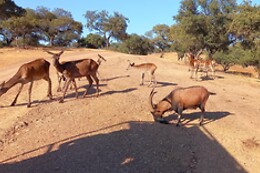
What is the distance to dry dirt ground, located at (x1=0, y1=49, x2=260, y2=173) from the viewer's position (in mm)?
9328

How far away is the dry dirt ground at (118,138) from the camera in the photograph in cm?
→ 933

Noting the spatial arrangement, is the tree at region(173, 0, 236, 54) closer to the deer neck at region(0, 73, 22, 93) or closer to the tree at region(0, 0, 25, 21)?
the tree at region(0, 0, 25, 21)

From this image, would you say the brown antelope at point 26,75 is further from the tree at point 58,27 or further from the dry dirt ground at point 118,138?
the tree at point 58,27

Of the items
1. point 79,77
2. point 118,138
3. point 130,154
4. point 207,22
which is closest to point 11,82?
point 79,77

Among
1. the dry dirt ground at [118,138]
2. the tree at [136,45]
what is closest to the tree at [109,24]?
the tree at [136,45]

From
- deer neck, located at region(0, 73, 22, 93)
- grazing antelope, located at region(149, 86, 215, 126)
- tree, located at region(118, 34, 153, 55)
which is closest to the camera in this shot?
grazing antelope, located at region(149, 86, 215, 126)

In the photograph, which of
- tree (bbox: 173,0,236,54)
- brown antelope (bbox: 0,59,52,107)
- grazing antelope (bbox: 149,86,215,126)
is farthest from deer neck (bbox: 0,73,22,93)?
tree (bbox: 173,0,236,54)

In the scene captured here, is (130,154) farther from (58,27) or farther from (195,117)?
(58,27)

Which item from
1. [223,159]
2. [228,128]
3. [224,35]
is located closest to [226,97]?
[228,128]

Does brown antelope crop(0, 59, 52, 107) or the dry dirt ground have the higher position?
brown antelope crop(0, 59, 52, 107)

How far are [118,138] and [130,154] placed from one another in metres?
1.12

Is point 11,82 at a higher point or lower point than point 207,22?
lower

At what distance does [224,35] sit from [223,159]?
2969cm

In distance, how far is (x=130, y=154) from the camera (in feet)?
32.4
